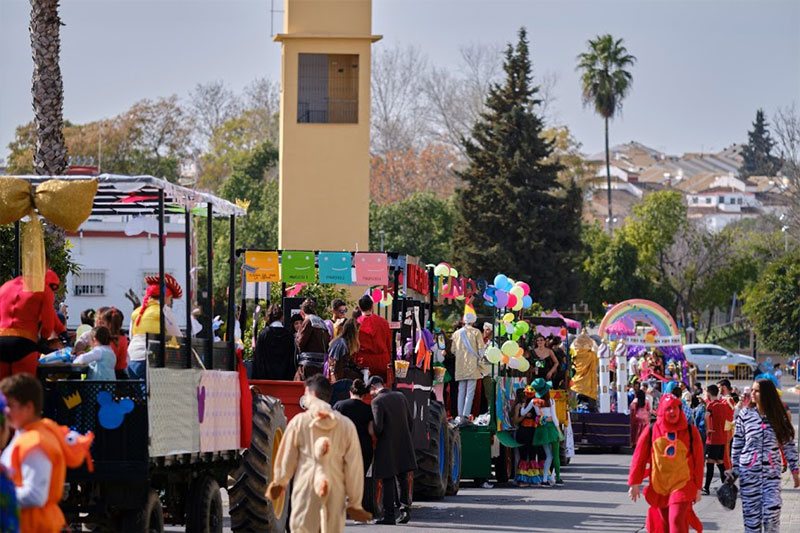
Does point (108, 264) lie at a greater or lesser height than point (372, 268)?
greater

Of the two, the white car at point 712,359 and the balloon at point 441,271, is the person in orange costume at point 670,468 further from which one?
the white car at point 712,359

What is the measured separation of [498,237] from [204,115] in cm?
2825

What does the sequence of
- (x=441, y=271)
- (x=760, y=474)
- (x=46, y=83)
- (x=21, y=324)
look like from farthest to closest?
1. (x=441, y=271)
2. (x=46, y=83)
3. (x=760, y=474)
4. (x=21, y=324)

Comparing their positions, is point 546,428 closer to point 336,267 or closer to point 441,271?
point 441,271

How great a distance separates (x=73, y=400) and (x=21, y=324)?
729mm

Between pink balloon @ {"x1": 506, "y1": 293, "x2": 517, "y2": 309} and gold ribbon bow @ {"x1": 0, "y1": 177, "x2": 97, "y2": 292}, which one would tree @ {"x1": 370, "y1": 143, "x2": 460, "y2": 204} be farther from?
gold ribbon bow @ {"x1": 0, "y1": 177, "x2": 97, "y2": 292}

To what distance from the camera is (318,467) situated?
11.2 metres

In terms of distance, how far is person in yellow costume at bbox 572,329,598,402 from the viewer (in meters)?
31.7

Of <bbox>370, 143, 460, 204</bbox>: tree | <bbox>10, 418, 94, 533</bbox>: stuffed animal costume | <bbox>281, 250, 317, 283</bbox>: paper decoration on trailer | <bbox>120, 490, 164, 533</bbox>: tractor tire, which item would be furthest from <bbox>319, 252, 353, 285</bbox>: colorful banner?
<bbox>370, 143, 460, 204</bbox>: tree

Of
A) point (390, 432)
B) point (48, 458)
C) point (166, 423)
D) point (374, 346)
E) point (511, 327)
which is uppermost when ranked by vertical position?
point (511, 327)

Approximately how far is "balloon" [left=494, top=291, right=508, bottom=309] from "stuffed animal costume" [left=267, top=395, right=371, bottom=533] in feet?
42.3

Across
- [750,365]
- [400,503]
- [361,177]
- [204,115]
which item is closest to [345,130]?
[361,177]

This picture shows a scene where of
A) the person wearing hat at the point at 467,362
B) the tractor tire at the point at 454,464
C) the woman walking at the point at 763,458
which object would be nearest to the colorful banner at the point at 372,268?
the tractor tire at the point at 454,464

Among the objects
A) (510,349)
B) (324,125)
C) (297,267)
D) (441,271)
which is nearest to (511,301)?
(510,349)
